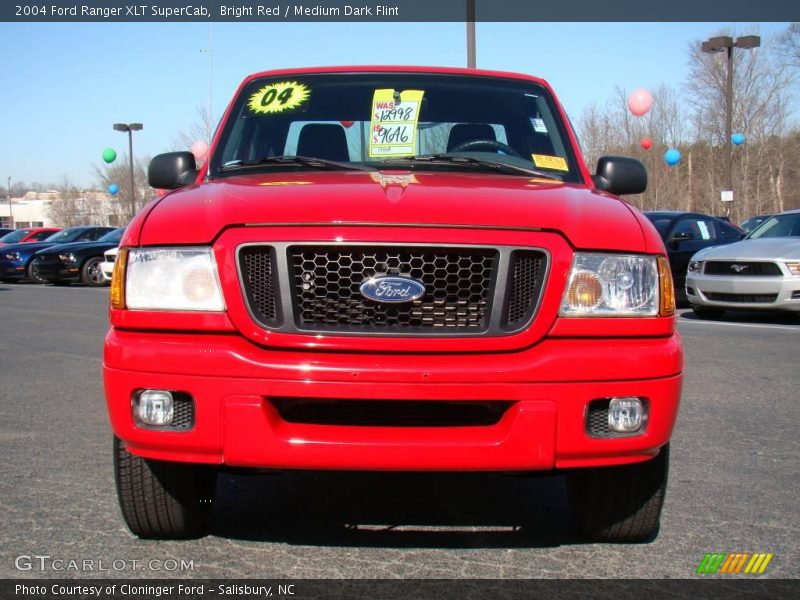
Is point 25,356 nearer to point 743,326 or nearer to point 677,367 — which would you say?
point 677,367

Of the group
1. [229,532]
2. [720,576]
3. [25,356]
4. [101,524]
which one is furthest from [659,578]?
[25,356]

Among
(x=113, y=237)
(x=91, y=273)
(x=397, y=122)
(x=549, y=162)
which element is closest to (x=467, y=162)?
(x=549, y=162)

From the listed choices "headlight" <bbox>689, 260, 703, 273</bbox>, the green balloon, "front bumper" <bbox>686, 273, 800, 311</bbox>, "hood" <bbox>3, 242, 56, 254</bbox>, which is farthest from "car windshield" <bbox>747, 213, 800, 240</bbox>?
the green balloon

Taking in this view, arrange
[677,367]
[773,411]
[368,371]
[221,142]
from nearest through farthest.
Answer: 1. [368,371]
2. [677,367]
3. [221,142]
4. [773,411]

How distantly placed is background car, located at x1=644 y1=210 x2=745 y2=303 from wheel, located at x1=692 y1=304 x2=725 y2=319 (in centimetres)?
110

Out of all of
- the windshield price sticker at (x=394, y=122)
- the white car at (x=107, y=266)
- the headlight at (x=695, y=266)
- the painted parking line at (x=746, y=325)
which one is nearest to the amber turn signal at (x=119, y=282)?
the windshield price sticker at (x=394, y=122)

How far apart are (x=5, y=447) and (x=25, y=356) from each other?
3867 millimetres

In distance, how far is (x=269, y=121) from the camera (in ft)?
14.0

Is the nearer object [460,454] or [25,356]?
[460,454]

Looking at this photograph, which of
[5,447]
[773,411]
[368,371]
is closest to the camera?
[368,371]

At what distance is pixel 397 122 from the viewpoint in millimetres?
4188

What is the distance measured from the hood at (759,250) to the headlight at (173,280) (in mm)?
9630

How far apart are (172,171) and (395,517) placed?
1807 millimetres

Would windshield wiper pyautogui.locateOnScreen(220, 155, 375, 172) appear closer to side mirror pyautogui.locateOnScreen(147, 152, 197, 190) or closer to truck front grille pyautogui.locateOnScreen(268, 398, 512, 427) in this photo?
side mirror pyautogui.locateOnScreen(147, 152, 197, 190)
